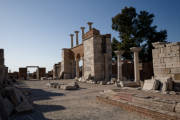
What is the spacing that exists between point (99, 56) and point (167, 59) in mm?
8529

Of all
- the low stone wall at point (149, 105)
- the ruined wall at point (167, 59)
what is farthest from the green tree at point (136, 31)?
the low stone wall at point (149, 105)

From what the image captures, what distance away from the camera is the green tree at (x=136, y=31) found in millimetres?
25391

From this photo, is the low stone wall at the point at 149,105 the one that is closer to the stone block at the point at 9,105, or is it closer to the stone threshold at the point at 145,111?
the stone threshold at the point at 145,111

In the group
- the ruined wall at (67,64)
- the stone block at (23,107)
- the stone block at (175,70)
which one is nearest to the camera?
the stone block at (23,107)

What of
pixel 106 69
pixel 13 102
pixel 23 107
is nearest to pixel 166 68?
pixel 106 69

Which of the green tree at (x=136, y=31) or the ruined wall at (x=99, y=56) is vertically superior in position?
the green tree at (x=136, y=31)

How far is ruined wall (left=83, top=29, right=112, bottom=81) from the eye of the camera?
16875mm

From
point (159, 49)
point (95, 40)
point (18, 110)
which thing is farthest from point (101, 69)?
point (18, 110)

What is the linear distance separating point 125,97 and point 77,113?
184cm

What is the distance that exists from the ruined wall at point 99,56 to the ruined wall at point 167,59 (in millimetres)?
7351

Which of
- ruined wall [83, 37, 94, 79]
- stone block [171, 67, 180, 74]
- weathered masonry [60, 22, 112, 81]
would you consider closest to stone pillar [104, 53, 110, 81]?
weathered masonry [60, 22, 112, 81]

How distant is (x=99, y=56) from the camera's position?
17172mm

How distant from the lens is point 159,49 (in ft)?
32.5

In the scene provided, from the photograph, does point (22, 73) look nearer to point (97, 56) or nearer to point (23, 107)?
point (97, 56)
